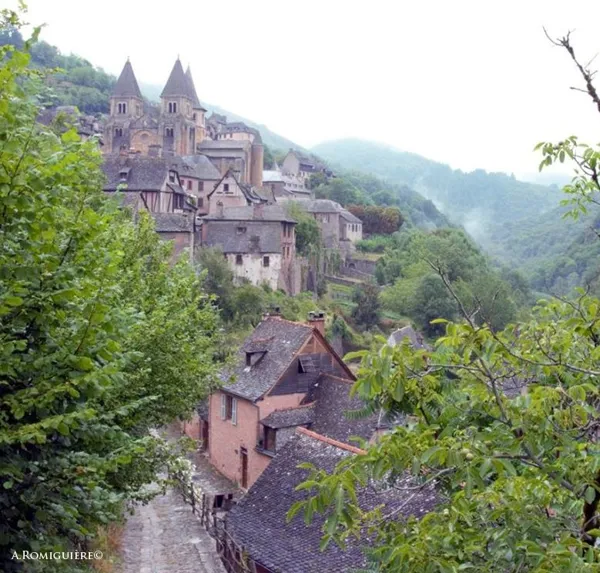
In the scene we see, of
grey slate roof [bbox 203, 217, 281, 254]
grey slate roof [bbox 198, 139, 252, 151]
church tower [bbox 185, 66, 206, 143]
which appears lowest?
grey slate roof [bbox 203, 217, 281, 254]

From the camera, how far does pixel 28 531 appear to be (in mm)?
6160

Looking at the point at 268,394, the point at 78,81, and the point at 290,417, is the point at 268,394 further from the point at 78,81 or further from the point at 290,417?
the point at 78,81

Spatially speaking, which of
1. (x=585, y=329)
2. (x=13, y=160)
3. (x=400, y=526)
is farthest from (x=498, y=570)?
(x=13, y=160)

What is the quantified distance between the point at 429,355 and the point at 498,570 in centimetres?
173

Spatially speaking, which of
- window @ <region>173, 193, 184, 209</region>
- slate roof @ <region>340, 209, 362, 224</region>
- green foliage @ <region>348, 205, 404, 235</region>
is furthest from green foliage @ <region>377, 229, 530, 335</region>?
window @ <region>173, 193, 184, 209</region>

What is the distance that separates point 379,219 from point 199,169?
2992cm

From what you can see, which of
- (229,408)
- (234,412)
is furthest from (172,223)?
(234,412)

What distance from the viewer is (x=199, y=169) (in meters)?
77.4

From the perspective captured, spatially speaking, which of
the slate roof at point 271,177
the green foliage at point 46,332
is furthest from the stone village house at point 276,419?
the slate roof at point 271,177

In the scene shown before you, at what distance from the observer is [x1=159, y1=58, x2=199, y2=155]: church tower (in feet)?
292

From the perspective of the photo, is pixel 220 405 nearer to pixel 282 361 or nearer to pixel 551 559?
pixel 282 361

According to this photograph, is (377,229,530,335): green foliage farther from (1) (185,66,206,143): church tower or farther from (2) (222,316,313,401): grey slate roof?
(1) (185,66,206,143): church tower

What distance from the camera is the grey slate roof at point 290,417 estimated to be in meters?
24.0

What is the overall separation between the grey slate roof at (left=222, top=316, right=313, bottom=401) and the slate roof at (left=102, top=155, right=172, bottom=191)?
30594 millimetres
